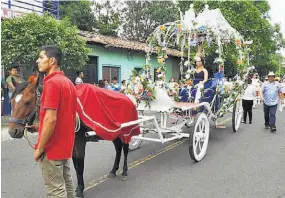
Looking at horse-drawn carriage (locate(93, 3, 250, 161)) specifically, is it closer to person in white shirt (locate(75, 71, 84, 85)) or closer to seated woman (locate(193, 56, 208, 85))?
seated woman (locate(193, 56, 208, 85))

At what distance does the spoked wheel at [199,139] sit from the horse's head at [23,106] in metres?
3.14

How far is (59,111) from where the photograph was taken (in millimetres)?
2977

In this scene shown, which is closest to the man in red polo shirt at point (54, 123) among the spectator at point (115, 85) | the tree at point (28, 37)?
the tree at point (28, 37)

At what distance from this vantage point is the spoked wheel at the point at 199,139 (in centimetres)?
568

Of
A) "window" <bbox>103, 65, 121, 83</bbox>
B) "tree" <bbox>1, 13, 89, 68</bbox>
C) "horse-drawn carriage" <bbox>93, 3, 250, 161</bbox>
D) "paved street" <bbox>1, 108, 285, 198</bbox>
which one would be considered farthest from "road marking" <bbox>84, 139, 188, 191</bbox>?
"window" <bbox>103, 65, 121, 83</bbox>

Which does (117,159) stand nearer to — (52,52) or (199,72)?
(52,52)

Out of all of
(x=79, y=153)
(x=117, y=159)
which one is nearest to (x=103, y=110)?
(x=79, y=153)

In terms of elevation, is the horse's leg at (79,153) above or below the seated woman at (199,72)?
below

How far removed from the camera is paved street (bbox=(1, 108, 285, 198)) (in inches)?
177

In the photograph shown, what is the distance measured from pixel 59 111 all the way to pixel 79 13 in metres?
21.2

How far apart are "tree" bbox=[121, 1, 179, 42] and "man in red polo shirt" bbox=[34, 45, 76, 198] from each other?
82.4 ft

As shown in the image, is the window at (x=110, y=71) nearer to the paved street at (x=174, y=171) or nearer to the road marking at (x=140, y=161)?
the paved street at (x=174, y=171)

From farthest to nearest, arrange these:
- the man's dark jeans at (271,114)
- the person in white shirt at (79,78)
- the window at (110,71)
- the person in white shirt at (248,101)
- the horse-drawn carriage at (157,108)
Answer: the window at (110,71) → the person in white shirt at (79,78) → the person in white shirt at (248,101) → the man's dark jeans at (271,114) → the horse-drawn carriage at (157,108)

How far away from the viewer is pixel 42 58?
122 inches
